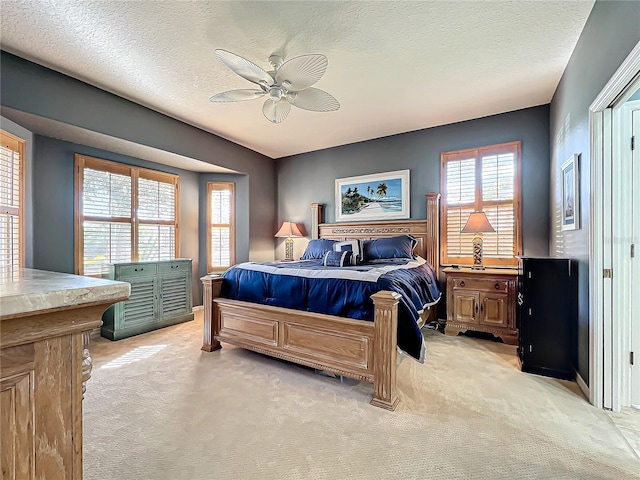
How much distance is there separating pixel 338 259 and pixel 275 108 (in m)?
1.89

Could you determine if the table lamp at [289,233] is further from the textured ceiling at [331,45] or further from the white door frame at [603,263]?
the white door frame at [603,263]

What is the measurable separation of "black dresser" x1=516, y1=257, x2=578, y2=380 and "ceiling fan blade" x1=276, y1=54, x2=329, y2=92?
2.38 m

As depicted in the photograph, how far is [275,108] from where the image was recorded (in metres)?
2.68

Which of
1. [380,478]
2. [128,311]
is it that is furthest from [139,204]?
[380,478]

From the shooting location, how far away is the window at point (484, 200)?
3660 millimetres

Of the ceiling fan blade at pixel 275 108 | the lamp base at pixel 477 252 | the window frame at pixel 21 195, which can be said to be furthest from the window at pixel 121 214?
the lamp base at pixel 477 252

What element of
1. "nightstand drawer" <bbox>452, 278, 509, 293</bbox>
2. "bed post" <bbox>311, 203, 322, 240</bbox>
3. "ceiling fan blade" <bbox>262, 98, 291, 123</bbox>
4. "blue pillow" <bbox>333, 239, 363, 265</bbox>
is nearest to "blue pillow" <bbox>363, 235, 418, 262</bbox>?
"blue pillow" <bbox>333, 239, 363, 265</bbox>

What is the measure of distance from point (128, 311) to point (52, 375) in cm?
342

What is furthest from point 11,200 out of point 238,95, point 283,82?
point 283,82

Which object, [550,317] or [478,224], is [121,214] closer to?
[478,224]

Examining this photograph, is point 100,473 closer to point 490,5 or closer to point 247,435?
point 247,435

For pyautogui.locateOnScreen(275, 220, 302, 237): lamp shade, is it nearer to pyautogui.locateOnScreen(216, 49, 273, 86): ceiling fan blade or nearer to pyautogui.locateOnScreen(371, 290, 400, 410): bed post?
pyautogui.locateOnScreen(216, 49, 273, 86): ceiling fan blade

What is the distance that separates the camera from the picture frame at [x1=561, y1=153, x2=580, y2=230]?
2.40m

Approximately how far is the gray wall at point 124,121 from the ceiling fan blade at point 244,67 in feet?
6.34
